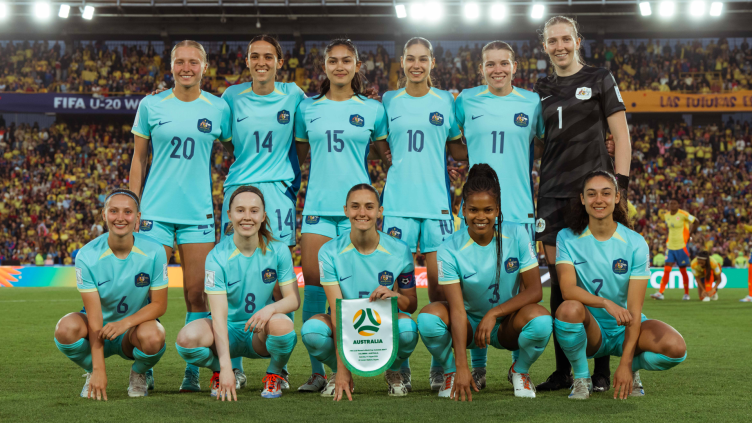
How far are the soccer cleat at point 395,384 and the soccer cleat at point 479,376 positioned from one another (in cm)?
52

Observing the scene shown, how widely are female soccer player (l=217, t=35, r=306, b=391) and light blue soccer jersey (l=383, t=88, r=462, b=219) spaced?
717 millimetres

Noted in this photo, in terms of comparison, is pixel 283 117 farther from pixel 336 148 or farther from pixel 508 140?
pixel 508 140

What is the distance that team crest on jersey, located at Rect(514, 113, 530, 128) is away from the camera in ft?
15.2

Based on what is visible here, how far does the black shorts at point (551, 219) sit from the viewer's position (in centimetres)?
452

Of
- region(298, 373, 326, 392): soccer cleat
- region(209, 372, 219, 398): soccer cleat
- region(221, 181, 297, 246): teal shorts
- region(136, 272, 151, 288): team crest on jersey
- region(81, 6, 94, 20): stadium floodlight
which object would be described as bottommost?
region(298, 373, 326, 392): soccer cleat

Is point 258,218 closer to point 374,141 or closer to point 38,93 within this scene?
point 374,141

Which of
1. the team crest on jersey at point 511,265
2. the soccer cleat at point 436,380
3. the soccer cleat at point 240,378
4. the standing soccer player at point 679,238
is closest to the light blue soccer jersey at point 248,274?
the soccer cleat at point 240,378

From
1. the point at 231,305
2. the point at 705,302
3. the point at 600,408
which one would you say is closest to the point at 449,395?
Result: the point at 600,408

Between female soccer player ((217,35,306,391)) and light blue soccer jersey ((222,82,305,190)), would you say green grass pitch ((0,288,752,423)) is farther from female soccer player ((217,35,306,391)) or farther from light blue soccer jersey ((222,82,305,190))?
light blue soccer jersey ((222,82,305,190))

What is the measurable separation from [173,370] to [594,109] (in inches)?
143

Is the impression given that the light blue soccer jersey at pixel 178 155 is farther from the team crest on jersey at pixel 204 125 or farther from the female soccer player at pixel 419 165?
the female soccer player at pixel 419 165

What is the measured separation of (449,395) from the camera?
13.2 feet

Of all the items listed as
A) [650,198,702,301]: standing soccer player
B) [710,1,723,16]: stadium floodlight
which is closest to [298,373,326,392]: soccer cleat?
[650,198,702,301]: standing soccer player

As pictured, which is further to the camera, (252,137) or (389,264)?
(252,137)
